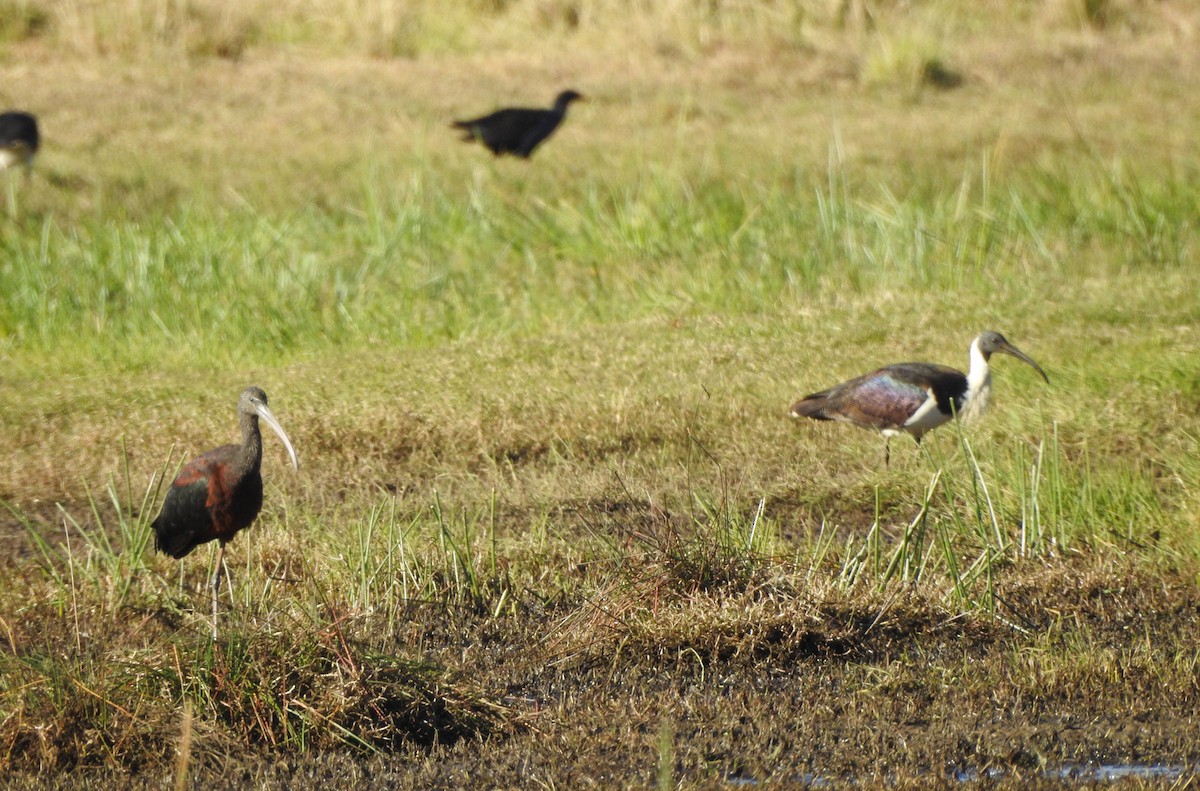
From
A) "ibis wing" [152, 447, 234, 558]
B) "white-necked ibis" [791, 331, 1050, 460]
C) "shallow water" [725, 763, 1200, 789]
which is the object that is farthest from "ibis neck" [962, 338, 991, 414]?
"ibis wing" [152, 447, 234, 558]

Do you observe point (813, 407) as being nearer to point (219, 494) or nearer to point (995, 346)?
point (995, 346)

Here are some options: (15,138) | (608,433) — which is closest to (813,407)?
(608,433)

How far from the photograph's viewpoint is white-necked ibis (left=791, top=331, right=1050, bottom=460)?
20.8ft

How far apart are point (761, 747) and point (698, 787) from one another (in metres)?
0.28

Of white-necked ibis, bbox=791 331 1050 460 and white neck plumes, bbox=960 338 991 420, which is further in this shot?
white neck plumes, bbox=960 338 991 420

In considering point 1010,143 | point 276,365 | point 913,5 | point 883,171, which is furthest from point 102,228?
point 913,5

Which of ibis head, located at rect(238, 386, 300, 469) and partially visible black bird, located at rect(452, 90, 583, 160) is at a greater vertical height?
ibis head, located at rect(238, 386, 300, 469)

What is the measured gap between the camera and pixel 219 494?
4945 mm

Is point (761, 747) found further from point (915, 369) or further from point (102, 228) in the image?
point (102, 228)

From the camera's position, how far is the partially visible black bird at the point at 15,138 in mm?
11398

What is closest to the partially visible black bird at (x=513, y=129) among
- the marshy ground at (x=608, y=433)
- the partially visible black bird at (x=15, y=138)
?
the marshy ground at (x=608, y=433)

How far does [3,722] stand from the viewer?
→ 3963 mm

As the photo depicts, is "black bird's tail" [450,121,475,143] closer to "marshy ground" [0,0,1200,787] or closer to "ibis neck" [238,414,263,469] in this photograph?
"marshy ground" [0,0,1200,787]

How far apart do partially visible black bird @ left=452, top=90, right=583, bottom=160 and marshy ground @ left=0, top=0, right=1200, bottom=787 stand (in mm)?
256
